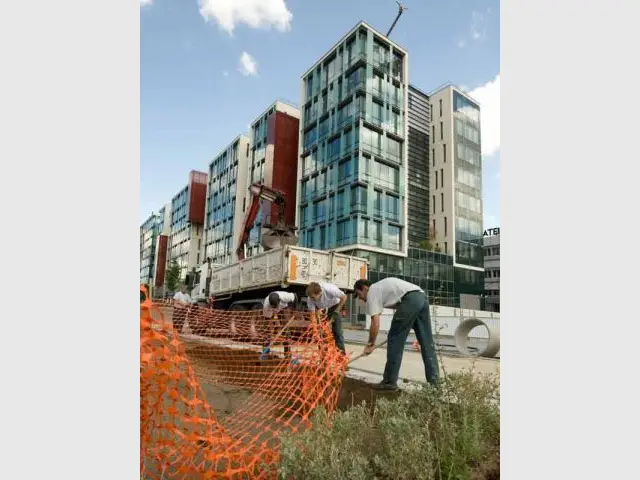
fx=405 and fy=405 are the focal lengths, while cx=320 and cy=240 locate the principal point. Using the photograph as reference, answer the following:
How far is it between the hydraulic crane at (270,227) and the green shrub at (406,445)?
29.9 feet

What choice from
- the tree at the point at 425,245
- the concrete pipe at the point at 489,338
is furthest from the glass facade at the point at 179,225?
the tree at the point at 425,245

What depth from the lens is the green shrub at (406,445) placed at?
1.67 meters

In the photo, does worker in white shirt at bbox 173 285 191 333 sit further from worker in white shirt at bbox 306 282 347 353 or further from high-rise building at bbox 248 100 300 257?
high-rise building at bbox 248 100 300 257

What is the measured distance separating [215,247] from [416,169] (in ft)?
51.9

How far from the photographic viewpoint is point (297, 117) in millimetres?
30828

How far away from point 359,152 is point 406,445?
23718 mm

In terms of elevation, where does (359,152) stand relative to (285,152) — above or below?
below

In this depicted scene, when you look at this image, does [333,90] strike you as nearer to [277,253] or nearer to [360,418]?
[277,253]

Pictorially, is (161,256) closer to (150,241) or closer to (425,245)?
(150,241)

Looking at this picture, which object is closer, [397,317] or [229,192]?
[397,317]

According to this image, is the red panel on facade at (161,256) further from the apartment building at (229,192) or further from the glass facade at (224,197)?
the glass facade at (224,197)

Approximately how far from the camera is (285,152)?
1172 inches

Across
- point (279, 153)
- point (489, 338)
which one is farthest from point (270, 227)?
point (279, 153)

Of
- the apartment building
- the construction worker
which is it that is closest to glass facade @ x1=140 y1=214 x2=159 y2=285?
the construction worker
